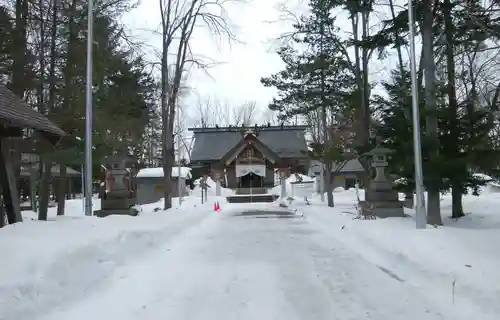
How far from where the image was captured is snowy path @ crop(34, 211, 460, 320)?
246 inches

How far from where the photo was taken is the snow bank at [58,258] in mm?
6070

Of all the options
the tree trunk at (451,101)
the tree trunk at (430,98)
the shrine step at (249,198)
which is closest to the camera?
the tree trunk at (430,98)

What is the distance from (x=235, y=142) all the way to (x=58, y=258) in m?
47.2

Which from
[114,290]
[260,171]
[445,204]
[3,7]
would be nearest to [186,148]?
[260,171]

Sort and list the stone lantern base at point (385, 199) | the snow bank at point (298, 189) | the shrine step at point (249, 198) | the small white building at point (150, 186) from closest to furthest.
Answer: the stone lantern base at point (385, 199) < the shrine step at point (249, 198) < the small white building at point (150, 186) < the snow bank at point (298, 189)

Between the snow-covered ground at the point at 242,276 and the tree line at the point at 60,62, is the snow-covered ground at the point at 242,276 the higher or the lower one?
the lower one

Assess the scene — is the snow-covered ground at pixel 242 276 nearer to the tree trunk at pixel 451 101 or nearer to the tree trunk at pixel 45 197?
the tree trunk at pixel 451 101

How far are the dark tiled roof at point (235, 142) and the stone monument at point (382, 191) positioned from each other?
104 ft

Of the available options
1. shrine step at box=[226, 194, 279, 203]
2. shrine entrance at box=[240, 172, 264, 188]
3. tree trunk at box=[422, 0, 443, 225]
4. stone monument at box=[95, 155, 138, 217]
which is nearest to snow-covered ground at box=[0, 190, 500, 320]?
tree trunk at box=[422, 0, 443, 225]

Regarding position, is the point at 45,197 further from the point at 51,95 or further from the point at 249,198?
the point at 249,198

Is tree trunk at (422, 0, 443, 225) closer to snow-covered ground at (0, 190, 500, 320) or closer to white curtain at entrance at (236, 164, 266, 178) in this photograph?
snow-covered ground at (0, 190, 500, 320)

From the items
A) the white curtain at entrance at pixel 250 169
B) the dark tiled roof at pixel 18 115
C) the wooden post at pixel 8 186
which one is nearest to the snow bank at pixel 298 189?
the white curtain at entrance at pixel 250 169

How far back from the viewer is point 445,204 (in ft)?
86.3

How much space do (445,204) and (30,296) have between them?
23842 mm
